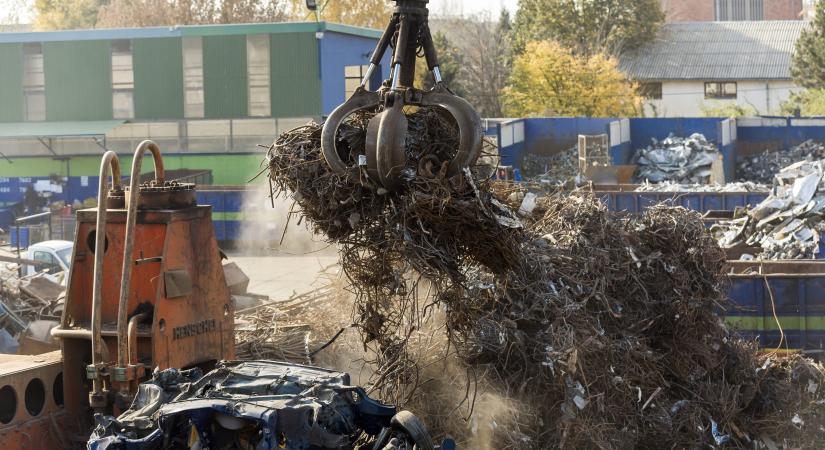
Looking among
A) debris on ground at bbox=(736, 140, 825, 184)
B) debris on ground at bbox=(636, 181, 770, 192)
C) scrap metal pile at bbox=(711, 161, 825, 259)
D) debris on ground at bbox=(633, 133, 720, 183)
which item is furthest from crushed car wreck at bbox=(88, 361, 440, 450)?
debris on ground at bbox=(736, 140, 825, 184)

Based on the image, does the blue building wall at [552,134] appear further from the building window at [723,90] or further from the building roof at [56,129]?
the building window at [723,90]

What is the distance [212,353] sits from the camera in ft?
24.0

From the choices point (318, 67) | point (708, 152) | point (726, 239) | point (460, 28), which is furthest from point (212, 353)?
point (460, 28)

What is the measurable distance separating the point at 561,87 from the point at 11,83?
981 inches

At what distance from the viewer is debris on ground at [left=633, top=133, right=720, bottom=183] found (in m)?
32.9

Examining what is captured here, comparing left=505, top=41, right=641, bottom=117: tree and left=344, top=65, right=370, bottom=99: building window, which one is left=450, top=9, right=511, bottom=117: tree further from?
left=344, top=65, right=370, bottom=99: building window

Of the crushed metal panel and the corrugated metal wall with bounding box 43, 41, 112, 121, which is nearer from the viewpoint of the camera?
the crushed metal panel

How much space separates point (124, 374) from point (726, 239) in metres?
12.2

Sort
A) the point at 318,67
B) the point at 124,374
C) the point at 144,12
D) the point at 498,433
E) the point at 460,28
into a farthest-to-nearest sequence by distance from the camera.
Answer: the point at 460,28 < the point at 144,12 < the point at 318,67 < the point at 498,433 < the point at 124,374

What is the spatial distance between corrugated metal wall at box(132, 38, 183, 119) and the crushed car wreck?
29643 millimetres

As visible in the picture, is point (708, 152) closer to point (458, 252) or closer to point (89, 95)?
point (89, 95)

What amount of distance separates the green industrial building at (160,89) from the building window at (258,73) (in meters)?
0.03

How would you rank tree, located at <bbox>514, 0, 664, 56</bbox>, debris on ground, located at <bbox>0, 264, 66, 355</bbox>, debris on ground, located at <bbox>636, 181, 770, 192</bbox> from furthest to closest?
tree, located at <bbox>514, 0, 664, 56</bbox>, debris on ground, located at <bbox>636, 181, 770, 192</bbox>, debris on ground, located at <bbox>0, 264, 66, 355</bbox>

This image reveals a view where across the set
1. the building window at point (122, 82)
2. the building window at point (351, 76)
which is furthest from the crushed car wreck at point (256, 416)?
the building window at point (122, 82)
